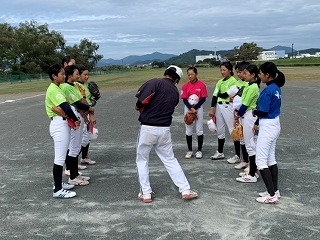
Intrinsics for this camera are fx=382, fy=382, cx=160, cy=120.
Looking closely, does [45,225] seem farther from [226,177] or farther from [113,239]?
[226,177]

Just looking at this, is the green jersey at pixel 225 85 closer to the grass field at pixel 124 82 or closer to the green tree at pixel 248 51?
the grass field at pixel 124 82

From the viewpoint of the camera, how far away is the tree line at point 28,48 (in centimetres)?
7019

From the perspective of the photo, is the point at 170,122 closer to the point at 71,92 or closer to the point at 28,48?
the point at 71,92

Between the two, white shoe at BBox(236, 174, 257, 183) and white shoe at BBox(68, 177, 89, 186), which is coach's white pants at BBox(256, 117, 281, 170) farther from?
white shoe at BBox(68, 177, 89, 186)

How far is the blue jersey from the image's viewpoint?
5.05 m

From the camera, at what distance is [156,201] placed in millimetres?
5395

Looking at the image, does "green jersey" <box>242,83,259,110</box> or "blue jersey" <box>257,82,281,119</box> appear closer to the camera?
"blue jersey" <box>257,82,281,119</box>

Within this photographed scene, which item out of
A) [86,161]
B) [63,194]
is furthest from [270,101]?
[86,161]

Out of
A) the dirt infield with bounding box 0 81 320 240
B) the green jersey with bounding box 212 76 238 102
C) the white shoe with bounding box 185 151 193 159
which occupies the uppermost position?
the green jersey with bounding box 212 76 238 102

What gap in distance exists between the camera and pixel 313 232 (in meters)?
4.27

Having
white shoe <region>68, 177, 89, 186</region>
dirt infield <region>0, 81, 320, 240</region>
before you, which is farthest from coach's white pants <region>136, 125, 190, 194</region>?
white shoe <region>68, 177, 89, 186</region>

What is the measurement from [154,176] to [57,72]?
2433 mm

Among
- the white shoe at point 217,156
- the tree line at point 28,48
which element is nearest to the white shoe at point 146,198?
the white shoe at point 217,156

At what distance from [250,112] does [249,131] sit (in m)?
0.32
